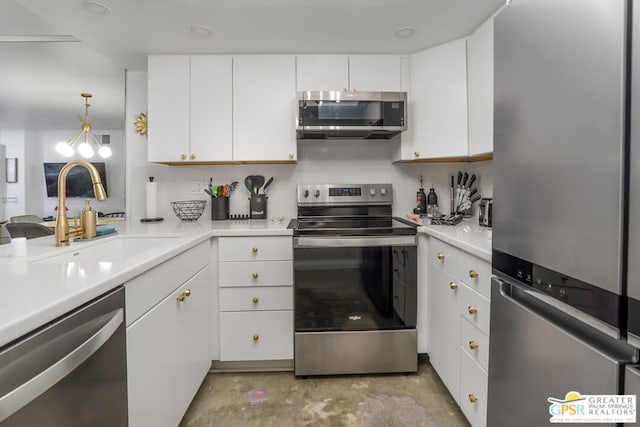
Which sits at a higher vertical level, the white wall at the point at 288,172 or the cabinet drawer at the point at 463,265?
the white wall at the point at 288,172

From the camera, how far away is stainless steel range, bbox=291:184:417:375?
1941 mm

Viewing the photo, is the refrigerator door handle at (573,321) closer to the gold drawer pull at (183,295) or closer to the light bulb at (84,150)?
the gold drawer pull at (183,295)

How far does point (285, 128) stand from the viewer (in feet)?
7.41

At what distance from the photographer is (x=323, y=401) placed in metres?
1.78

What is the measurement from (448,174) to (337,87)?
113 cm

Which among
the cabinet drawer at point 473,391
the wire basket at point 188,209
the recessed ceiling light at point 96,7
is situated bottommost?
the cabinet drawer at point 473,391

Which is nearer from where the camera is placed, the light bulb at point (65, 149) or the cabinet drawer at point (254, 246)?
the light bulb at point (65, 149)

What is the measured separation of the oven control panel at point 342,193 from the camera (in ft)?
8.09

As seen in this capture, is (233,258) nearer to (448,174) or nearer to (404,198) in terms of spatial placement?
(404,198)

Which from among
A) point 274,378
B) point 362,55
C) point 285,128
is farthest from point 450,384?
point 362,55

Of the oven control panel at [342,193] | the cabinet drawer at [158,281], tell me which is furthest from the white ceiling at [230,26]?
the cabinet drawer at [158,281]

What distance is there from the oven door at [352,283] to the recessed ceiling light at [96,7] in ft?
5.33

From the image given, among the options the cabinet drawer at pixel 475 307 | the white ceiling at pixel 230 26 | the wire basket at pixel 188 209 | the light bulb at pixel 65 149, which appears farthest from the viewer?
the wire basket at pixel 188 209

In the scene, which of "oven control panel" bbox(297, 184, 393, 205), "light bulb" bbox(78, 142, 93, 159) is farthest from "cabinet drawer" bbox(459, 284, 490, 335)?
"light bulb" bbox(78, 142, 93, 159)
